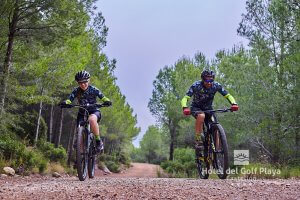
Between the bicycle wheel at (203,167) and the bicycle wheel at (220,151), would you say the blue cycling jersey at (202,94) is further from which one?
the bicycle wheel at (203,167)

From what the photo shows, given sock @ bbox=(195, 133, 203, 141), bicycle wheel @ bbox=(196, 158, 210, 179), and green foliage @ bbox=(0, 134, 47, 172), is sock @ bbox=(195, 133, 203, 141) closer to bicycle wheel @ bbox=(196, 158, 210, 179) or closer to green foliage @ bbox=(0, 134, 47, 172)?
bicycle wheel @ bbox=(196, 158, 210, 179)

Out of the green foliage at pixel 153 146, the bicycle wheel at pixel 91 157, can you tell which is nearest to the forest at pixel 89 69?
the bicycle wheel at pixel 91 157

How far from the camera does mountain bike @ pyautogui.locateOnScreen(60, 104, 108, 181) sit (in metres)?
6.98

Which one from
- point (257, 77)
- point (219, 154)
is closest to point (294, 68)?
point (257, 77)

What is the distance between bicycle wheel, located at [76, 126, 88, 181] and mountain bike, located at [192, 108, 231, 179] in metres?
2.34

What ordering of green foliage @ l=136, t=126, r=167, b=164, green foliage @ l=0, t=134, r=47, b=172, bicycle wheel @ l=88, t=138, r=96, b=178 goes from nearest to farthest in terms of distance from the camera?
1. bicycle wheel @ l=88, t=138, r=96, b=178
2. green foliage @ l=0, t=134, r=47, b=172
3. green foliage @ l=136, t=126, r=167, b=164

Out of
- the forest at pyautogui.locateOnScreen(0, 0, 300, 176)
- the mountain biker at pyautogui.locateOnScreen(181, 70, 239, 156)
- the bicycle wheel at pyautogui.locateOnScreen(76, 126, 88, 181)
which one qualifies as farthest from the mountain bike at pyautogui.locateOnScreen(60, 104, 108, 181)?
the forest at pyautogui.locateOnScreen(0, 0, 300, 176)

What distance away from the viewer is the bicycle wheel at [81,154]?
6.96m

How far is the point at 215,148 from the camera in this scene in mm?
7328

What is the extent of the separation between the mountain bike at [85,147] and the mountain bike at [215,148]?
226 cm

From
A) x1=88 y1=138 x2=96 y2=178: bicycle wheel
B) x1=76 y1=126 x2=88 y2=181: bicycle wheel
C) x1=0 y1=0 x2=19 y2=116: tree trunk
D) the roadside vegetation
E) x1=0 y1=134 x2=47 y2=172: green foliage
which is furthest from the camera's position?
the roadside vegetation

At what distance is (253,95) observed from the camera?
65.6ft

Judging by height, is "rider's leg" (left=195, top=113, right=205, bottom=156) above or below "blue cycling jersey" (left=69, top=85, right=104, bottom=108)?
below

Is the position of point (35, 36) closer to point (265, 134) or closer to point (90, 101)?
point (90, 101)
